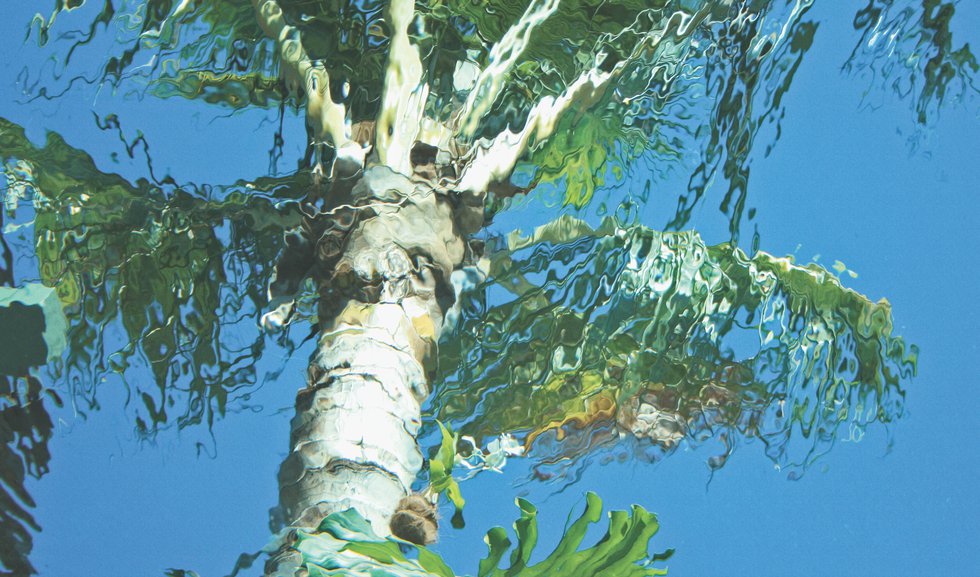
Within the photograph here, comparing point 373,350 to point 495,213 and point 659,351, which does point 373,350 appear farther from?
point 659,351

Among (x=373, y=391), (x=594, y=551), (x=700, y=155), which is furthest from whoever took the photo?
(x=700, y=155)

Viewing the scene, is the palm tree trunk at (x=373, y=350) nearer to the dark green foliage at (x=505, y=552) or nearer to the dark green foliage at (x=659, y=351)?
the dark green foliage at (x=505, y=552)

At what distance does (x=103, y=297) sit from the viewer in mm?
3396

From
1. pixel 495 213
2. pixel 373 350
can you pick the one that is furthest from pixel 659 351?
pixel 373 350

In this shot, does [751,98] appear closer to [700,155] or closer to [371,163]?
[700,155]

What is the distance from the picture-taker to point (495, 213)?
3.17 metres

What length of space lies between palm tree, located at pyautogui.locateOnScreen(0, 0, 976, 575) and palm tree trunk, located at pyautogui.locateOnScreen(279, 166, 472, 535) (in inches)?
0.8

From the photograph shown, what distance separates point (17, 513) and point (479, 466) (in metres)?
1.70

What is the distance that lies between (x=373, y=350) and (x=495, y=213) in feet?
3.24

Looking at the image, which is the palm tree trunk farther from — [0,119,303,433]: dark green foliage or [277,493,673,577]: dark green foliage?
[0,119,303,433]: dark green foliage

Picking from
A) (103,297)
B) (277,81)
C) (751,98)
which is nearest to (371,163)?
(277,81)

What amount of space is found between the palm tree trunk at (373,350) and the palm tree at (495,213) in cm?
2

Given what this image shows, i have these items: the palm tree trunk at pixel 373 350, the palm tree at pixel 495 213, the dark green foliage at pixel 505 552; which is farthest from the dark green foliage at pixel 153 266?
the dark green foliage at pixel 505 552

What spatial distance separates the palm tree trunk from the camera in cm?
201
